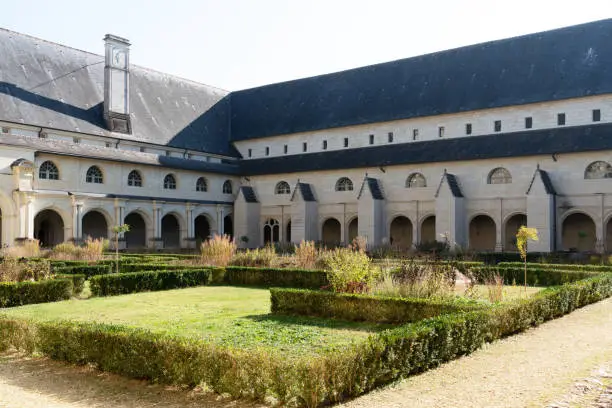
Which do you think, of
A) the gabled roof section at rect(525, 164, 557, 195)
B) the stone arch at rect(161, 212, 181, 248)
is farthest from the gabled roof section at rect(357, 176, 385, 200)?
the stone arch at rect(161, 212, 181, 248)

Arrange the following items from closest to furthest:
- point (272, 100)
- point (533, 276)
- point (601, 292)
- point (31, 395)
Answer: point (31, 395) → point (601, 292) → point (533, 276) → point (272, 100)

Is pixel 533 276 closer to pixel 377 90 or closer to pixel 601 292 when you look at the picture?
pixel 601 292

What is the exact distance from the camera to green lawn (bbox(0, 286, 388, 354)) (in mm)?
9148

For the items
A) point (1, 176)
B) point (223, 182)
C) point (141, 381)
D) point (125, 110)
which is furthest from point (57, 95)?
point (141, 381)

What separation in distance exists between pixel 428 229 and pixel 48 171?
21.4 meters

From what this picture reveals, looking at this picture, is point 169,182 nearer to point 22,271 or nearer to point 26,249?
point 26,249

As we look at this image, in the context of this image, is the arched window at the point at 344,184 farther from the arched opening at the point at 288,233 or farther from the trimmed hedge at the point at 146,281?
the trimmed hedge at the point at 146,281

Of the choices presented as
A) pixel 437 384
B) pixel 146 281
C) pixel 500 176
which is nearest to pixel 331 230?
pixel 500 176

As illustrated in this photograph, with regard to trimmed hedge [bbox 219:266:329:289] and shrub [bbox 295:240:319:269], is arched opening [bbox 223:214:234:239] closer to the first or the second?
shrub [bbox 295:240:319:269]

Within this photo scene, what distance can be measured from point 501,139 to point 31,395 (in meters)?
29.0

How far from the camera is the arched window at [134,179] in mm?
34209

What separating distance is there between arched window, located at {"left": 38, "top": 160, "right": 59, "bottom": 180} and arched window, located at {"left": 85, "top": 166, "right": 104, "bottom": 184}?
176 cm

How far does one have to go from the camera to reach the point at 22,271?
49.1ft

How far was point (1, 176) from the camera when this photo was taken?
2786 centimetres
